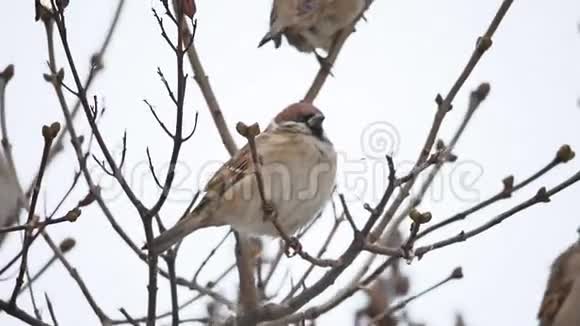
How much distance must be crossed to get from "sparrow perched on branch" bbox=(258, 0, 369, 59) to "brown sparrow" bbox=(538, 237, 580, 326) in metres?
2.38

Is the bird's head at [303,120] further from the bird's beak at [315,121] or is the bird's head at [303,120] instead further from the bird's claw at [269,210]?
the bird's claw at [269,210]

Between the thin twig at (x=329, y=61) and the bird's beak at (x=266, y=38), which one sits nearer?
the thin twig at (x=329, y=61)

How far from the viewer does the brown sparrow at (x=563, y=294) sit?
3684mm

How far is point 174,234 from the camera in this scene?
3.55 m

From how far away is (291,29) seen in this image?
19.1ft

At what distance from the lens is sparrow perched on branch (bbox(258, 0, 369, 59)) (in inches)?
228

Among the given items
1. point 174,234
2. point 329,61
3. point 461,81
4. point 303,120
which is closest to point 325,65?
point 329,61

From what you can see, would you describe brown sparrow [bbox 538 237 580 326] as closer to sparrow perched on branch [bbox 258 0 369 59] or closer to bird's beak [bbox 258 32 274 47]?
sparrow perched on branch [bbox 258 0 369 59]

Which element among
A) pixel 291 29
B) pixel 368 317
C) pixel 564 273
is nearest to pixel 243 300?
pixel 368 317

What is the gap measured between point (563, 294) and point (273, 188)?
1307 mm

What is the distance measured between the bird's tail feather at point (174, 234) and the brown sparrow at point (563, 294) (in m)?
1.48

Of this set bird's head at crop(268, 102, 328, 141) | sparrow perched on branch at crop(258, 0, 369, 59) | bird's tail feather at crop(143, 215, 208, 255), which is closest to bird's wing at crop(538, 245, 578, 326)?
bird's head at crop(268, 102, 328, 141)

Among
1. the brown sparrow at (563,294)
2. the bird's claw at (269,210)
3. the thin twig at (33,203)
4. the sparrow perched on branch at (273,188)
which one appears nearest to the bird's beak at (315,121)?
the sparrow perched on branch at (273,188)

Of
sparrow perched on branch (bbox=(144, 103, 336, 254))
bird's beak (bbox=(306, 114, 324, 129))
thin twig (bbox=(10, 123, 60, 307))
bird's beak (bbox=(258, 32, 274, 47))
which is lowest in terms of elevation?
thin twig (bbox=(10, 123, 60, 307))
